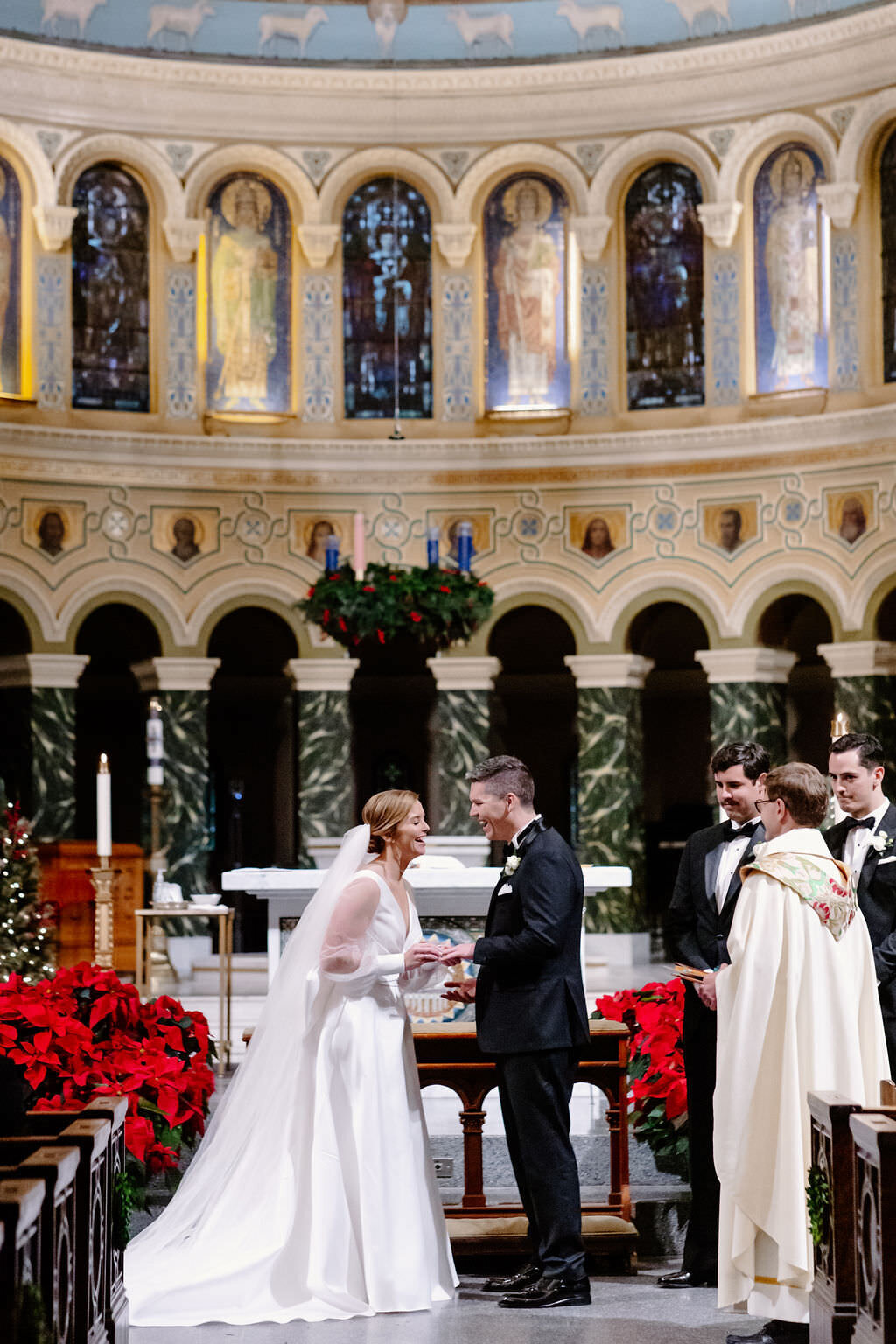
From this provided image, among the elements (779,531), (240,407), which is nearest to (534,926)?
(779,531)

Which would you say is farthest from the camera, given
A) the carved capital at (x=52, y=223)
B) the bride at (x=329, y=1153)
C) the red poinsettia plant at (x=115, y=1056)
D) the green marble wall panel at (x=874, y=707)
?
the carved capital at (x=52, y=223)

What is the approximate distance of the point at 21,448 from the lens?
1614 cm

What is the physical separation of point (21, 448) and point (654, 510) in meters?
5.75

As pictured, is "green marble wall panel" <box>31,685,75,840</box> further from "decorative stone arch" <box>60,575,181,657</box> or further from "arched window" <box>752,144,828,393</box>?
"arched window" <box>752,144,828,393</box>

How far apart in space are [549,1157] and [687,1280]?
79 centimetres

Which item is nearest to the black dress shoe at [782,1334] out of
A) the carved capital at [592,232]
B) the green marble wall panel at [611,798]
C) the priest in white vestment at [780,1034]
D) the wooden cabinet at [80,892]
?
the priest in white vestment at [780,1034]

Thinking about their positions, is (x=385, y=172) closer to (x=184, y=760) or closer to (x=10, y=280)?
(x=10, y=280)

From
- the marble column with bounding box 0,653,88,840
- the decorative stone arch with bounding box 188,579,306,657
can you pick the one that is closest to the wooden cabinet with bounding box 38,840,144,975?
the marble column with bounding box 0,653,88,840

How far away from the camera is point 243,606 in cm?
1691

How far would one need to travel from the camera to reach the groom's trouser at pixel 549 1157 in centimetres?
585

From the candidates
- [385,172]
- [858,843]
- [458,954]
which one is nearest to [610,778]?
[385,172]

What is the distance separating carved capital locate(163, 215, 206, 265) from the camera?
16.9 m

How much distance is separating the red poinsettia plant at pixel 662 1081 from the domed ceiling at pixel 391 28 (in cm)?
1140

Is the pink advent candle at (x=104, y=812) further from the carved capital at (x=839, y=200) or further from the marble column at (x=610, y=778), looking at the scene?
the carved capital at (x=839, y=200)
